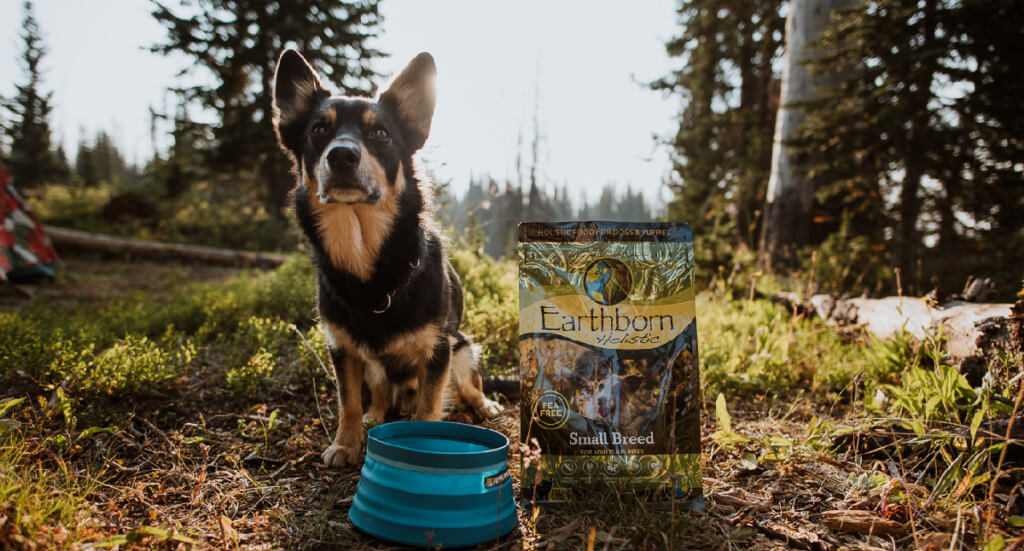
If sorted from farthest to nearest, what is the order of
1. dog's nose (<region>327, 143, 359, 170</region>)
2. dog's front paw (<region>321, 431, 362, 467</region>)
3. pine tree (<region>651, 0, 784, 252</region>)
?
pine tree (<region>651, 0, 784, 252</region>), dog's front paw (<region>321, 431, 362, 467</region>), dog's nose (<region>327, 143, 359, 170</region>)

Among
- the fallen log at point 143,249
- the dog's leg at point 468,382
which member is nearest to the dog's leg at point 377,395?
the dog's leg at point 468,382

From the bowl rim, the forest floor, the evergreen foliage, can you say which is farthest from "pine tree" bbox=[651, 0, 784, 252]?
the bowl rim

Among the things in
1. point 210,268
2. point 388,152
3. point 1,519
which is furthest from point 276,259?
point 1,519

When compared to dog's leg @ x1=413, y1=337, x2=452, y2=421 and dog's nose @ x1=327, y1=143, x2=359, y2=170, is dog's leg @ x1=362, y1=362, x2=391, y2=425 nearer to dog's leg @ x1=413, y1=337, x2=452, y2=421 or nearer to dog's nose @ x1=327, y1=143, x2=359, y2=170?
dog's leg @ x1=413, y1=337, x2=452, y2=421

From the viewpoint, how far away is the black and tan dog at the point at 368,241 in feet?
7.99

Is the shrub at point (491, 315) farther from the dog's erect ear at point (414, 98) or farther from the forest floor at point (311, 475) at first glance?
the dog's erect ear at point (414, 98)

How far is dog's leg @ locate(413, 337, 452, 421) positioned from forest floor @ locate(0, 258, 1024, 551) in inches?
16.9

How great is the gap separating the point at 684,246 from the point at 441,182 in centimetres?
476

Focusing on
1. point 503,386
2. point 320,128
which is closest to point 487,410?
point 503,386

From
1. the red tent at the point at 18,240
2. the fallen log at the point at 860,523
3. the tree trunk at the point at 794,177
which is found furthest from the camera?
the tree trunk at the point at 794,177

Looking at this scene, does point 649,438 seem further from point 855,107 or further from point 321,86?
point 855,107

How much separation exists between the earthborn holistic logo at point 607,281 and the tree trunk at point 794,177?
609 cm

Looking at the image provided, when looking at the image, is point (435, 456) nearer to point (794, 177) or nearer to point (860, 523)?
point (860, 523)

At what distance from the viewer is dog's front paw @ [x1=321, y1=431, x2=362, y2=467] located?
233cm
